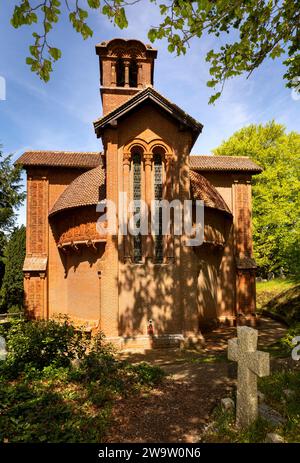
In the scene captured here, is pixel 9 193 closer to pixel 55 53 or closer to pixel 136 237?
pixel 136 237

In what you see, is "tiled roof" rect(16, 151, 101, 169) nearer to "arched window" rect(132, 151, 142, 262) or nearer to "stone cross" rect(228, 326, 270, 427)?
"arched window" rect(132, 151, 142, 262)

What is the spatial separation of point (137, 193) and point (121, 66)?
1222 cm

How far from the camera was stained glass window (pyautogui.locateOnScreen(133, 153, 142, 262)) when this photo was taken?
1525 centimetres

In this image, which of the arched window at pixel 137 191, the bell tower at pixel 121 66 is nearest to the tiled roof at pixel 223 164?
the arched window at pixel 137 191

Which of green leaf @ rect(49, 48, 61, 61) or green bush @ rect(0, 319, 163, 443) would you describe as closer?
green leaf @ rect(49, 48, 61, 61)

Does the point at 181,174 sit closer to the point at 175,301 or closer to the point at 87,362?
the point at 175,301

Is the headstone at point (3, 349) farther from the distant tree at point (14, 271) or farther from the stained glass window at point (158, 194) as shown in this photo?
the distant tree at point (14, 271)

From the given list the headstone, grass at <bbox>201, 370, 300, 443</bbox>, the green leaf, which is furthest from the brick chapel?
the green leaf

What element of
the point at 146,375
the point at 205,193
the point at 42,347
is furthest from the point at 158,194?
the point at 146,375

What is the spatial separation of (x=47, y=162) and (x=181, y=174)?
9214mm

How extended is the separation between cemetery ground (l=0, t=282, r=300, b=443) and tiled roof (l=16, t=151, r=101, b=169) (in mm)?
12111

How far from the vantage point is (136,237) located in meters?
15.2

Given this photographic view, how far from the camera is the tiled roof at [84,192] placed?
16.8 m

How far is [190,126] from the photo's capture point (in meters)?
15.4
